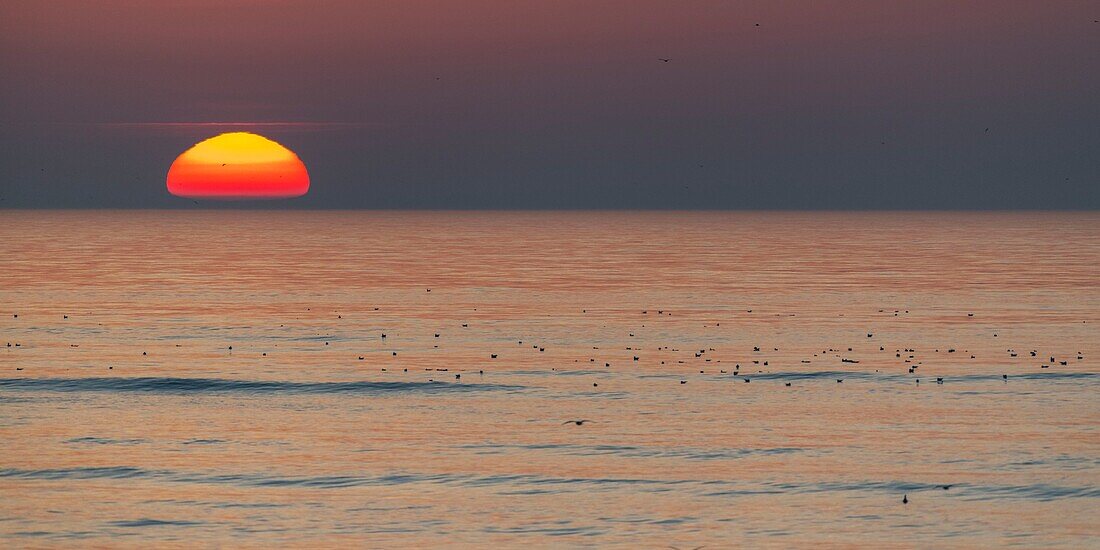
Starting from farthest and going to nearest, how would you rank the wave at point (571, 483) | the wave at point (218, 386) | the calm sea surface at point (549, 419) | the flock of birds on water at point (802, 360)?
the flock of birds on water at point (802, 360) → the wave at point (218, 386) → the wave at point (571, 483) → the calm sea surface at point (549, 419)

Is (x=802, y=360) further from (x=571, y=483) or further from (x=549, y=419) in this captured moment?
(x=571, y=483)

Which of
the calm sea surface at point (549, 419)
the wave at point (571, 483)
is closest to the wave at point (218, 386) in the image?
the calm sea surface at point (549, 419)

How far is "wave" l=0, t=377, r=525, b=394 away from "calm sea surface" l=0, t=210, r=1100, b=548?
19cm

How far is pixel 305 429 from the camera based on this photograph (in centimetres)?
3722

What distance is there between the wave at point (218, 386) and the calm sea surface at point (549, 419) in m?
0.19

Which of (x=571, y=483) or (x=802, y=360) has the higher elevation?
(x=802, y=360)

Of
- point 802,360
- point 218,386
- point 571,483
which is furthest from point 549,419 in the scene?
point 802,360

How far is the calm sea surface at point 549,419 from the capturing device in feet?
88.9

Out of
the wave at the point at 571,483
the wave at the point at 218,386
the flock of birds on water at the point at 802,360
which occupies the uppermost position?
the flock of birds on water at the point at 802,360

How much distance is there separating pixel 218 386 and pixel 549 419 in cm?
1369

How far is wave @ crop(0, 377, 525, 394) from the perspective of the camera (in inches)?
1746

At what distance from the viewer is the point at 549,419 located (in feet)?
125

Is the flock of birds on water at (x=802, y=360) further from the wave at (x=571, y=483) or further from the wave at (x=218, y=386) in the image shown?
the wave at (x=571, y=483)

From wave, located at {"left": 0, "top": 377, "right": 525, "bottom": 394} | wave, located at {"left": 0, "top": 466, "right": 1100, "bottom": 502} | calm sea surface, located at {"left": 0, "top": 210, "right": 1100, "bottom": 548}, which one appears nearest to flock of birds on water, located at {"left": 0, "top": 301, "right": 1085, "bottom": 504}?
calm sea surface, located at {"left": 0, "top": 210, "right": 1100, "bottom": 548}
